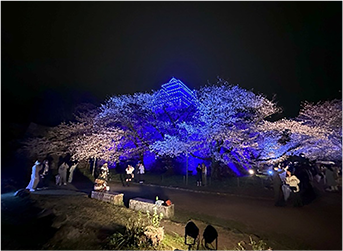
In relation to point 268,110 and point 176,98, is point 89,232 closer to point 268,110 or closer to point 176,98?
point 268,110

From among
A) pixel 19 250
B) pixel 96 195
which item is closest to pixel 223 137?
pixel 96 195

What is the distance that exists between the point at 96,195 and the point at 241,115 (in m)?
13.3

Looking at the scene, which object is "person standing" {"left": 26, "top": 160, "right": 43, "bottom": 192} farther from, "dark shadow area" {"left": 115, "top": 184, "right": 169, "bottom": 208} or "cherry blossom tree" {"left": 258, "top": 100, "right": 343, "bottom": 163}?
"cherry blossom tree" {"left": 258, "top": 100, "right": 343, "bottom": 163}

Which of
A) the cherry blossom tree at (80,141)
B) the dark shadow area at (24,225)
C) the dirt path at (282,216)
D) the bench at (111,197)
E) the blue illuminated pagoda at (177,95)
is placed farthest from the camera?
the blue illuminated pagoda at (177,95)

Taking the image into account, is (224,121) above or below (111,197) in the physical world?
above

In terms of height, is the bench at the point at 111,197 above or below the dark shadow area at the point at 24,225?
above

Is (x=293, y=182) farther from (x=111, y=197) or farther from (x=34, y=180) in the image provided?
(x=34, y=180)

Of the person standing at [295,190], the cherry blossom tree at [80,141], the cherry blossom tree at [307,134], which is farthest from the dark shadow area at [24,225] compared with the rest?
the cherry blossom tree at [307,134]

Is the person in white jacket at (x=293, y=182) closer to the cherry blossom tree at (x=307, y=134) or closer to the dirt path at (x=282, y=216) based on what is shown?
the dirt path at (x=282, y=216)

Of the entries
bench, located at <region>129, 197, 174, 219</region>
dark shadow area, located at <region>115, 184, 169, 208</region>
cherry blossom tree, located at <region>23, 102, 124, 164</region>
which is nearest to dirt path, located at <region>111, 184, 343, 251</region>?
dark shadow area, located at <region>115, 184, 169, 208</region>

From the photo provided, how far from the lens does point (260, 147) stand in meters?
17.1

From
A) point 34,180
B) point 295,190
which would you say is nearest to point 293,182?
point 295,190

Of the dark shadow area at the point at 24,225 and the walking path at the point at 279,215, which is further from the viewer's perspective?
the walking path at the point at 279,215

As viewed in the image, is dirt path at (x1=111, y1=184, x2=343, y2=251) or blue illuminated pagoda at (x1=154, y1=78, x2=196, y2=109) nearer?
dirt path at (x1=111, y1=184, x2=343, y2=251)
